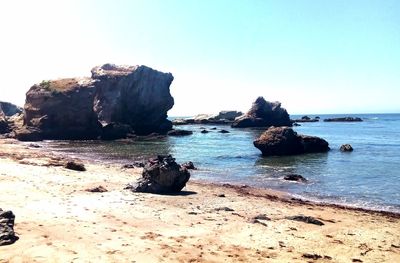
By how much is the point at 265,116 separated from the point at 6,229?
119 m

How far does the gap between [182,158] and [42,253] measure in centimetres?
3818

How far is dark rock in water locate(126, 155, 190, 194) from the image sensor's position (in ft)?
77.4

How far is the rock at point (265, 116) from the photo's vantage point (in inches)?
4978

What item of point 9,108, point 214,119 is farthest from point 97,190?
point 214,119

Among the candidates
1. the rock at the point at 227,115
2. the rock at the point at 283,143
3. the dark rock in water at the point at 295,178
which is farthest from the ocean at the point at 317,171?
the rock at the point at 227,115

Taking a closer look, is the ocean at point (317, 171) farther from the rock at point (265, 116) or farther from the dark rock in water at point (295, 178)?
the rock at point (265, 116)

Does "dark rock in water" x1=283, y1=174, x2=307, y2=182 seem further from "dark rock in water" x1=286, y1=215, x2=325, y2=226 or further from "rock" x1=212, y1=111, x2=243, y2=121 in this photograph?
"rock" x1=212, y1=111, x2=243, y2=121

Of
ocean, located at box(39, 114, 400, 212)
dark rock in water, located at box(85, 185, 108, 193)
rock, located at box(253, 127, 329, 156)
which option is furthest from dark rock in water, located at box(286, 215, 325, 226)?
rock, located at box(253, 127, 329, 156)

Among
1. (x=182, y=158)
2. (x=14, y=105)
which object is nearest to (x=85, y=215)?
(x=182, y=158)

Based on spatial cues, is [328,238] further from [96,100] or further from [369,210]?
[96,100]

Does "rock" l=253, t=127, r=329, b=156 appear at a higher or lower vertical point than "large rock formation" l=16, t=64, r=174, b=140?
lower

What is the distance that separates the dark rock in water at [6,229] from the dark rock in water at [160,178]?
1084 centimetres

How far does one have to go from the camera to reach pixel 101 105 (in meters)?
92.1

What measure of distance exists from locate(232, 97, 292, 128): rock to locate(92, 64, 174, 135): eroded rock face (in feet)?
107
